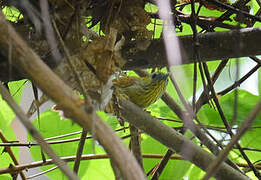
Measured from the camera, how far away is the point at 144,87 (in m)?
1.58

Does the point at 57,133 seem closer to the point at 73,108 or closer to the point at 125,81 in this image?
the point at 125,81

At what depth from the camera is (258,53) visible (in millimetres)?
957

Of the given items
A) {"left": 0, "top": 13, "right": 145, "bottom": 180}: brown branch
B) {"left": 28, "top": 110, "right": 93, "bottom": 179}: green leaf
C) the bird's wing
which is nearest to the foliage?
{"left": 28, "top": 110, "right": 93, "bottom": 179}: green leaf

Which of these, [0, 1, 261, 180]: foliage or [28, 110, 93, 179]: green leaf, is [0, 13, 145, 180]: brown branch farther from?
[28, 110, 93, 179]: green leaf

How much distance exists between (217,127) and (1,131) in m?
0.78

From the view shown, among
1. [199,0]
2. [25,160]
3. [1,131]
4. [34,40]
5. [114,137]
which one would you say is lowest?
[25,160]

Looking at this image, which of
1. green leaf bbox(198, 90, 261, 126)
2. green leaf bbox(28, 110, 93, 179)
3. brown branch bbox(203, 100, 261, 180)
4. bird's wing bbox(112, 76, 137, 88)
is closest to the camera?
brown branch bbox(203, 100, 261, 180)

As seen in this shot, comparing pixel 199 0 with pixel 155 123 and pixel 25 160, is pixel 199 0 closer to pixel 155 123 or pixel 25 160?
pixel 155 123

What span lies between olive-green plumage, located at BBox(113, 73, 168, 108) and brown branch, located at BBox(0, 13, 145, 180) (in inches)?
41.4

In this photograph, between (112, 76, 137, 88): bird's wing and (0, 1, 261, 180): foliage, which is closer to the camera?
(0, 1, 261, 180): foliage

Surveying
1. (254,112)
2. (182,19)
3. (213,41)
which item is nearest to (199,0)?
(182,19)

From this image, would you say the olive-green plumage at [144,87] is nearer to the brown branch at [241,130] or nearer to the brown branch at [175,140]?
the brown branch at [175,140]

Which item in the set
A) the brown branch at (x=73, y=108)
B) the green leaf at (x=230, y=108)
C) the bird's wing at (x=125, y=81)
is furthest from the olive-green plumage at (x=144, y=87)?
the brown branch at (x=73, y=108)

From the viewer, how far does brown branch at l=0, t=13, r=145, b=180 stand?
416 mm
